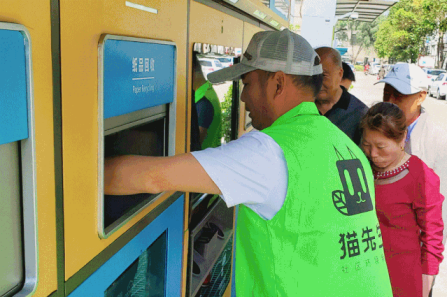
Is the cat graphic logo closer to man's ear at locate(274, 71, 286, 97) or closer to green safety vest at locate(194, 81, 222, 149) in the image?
man's ear at locate(274, 71, 286, 97)

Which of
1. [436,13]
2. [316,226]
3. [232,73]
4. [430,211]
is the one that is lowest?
[430,211]

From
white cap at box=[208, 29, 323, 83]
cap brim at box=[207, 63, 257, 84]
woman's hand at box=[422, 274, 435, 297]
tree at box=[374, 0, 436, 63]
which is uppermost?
tree at box=[374, 0, 436, 63]

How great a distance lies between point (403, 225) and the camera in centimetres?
219

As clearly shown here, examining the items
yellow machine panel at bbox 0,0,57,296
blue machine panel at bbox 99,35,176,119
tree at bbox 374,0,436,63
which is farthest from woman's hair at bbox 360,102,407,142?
tree at bbox 374,0,436,63

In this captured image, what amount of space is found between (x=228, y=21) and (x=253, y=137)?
1276 millimetres

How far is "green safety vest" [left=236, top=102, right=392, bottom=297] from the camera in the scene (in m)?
1.28

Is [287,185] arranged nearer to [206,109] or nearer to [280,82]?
[280,82]

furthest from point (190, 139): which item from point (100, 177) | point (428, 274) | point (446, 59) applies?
point (446, 59)

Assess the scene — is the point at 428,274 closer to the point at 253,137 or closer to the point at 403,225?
the point at 403,225

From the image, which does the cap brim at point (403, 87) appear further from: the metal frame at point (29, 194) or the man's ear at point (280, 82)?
the metal frame at point (29, 194)

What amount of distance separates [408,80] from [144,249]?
1.94 meters

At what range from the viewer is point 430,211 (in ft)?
6.93

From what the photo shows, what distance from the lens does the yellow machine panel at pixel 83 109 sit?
3.25 ft

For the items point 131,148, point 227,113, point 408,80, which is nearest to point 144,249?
point 131,148
